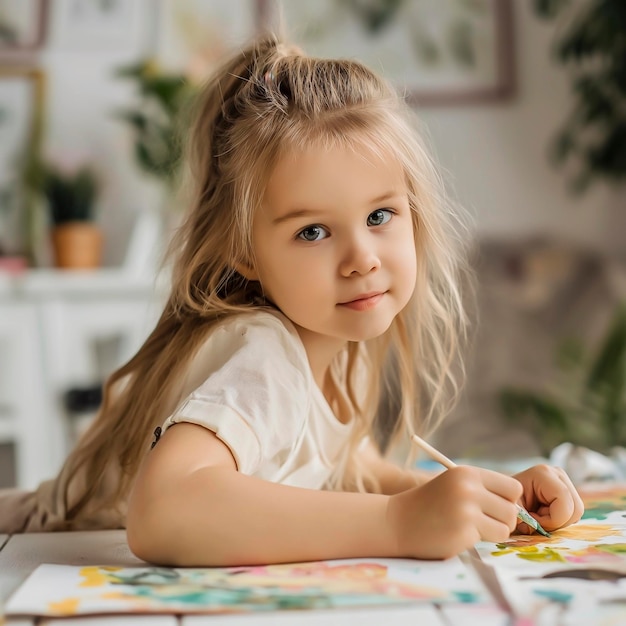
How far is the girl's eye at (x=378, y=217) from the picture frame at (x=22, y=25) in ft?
7.14

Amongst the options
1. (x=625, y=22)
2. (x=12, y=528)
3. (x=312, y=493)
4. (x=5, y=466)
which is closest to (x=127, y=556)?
(x=312, y=493)

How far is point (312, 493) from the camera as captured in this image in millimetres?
754

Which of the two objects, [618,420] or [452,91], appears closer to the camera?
[618,420]

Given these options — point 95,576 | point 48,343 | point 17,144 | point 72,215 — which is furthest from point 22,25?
point 95,576

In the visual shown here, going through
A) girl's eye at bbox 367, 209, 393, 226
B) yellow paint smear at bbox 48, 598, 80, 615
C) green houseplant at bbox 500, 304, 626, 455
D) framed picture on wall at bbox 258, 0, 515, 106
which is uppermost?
framed picture on wall at bbox 258, 0, 515, 106

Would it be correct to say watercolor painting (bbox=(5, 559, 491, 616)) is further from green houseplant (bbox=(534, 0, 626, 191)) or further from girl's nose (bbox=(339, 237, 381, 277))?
green houseplant (bbox=(534, 0, 626, 191))

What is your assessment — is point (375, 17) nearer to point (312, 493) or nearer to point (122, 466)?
point (122, 466)

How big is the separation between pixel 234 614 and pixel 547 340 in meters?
2.42

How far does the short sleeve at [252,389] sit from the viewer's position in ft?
2.58

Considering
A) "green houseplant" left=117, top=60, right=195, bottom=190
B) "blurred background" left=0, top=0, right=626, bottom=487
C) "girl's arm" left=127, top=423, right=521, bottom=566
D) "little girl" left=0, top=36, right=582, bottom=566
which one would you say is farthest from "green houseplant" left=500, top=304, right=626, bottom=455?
"girl's arm" left=127, top=423, right=521, bottom=566

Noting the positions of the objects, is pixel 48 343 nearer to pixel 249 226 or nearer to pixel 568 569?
pixel 249 226

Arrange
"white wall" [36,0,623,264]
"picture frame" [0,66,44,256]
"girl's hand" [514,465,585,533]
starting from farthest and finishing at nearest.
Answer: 1. "white wall" [36,0,623,264]
2. "picture frame" [0,66,44,256]
3. "girl's hand" [514,465,585,533]

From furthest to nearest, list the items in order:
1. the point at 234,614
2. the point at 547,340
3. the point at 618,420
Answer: the point at 547,340 → the point at 618,420 → the point at 234,614

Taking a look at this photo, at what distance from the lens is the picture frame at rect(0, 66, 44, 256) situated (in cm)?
269
